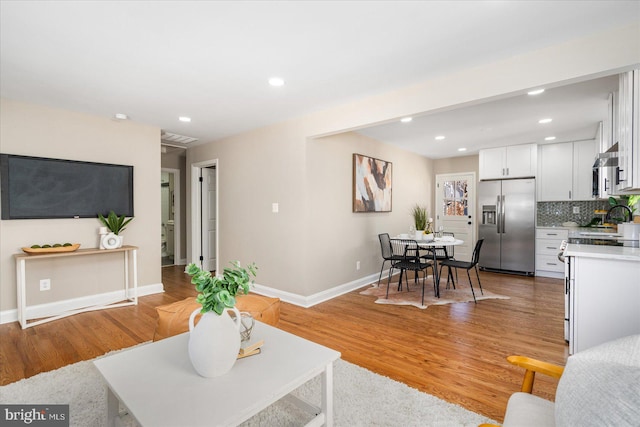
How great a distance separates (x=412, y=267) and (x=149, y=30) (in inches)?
143

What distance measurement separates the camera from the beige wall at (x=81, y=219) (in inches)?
130

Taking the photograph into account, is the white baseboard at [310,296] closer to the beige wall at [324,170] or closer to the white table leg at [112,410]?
the beige wall at [324,170]

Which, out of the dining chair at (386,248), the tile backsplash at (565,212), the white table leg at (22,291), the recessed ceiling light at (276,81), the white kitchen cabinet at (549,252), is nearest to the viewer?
the recessed ceiling light at (276,81)

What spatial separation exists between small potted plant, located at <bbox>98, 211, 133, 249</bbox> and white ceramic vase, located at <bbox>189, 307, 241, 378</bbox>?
10.4ft

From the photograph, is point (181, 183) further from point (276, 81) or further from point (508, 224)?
point (508, 224)

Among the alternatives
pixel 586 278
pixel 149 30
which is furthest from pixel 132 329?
pixel 586 278

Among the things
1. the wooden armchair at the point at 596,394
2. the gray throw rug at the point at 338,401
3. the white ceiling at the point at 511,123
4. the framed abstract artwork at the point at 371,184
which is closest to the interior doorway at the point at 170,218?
the framed abstract artwork at the point at 371,184

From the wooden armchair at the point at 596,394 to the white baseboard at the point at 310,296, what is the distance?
2868 mm

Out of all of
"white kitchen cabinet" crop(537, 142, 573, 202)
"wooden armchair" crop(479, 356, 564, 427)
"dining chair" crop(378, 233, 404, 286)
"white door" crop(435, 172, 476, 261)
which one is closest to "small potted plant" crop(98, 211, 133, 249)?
"dining chair" crop(378, 233, 404, 286)

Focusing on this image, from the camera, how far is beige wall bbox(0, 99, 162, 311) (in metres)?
3.31

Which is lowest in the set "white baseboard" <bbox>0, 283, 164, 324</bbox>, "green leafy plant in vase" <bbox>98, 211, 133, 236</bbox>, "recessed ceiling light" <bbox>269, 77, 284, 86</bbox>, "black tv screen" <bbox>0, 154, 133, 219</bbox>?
"white baseboard" <bbox>0, 283, 164, 324</bbox>

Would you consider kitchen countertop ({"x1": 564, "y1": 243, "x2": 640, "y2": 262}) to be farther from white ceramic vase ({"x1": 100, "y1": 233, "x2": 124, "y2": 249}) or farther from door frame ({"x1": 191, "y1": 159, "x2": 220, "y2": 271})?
door frame ({"x1": 191, "y1": 159, "x2": 220, "y2": 271})

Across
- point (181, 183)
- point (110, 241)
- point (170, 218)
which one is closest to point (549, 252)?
point (110, 241)

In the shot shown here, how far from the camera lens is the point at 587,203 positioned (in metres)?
5.46
